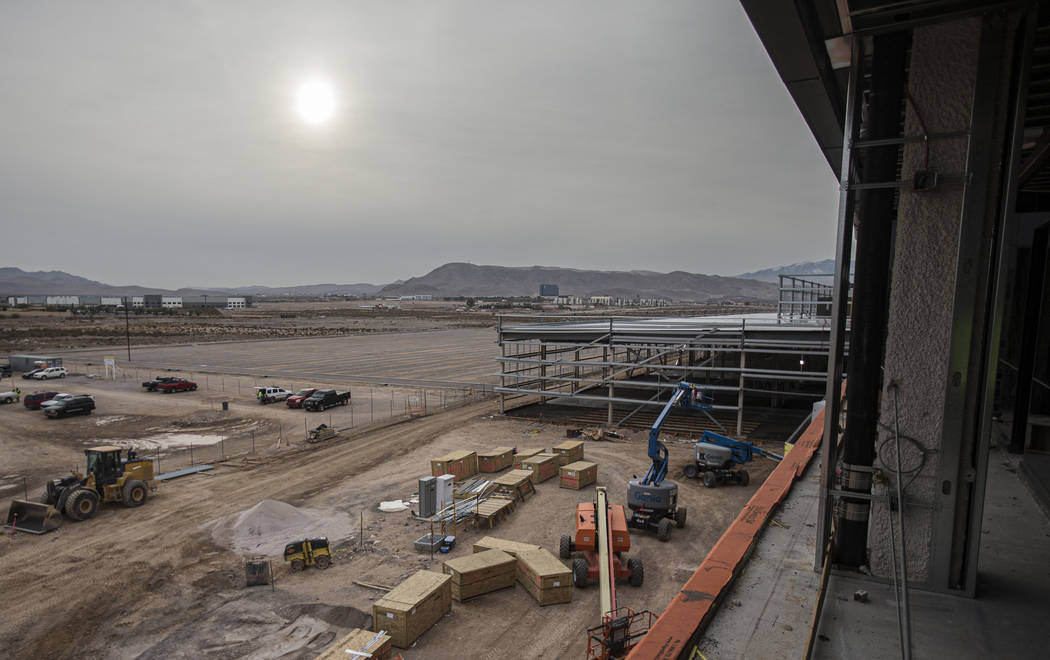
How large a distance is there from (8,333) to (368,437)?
309 ft

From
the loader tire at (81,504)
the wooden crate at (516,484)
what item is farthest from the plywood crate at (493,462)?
the loader tire at (81,504)

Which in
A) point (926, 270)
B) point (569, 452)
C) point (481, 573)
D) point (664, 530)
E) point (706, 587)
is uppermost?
point (926, 270)

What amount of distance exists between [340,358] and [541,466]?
49.2 meters

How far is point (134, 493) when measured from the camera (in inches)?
770

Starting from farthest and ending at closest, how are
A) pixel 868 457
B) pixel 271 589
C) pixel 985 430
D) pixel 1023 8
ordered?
pixel 271 589
pixel 868 457
pixel 985 430
pixel 1023 8

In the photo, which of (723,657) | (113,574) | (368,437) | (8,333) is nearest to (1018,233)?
(723,657)

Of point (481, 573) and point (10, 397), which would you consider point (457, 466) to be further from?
point (10, 397)

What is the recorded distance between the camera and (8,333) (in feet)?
287

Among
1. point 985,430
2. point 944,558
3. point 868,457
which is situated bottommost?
point 944,558

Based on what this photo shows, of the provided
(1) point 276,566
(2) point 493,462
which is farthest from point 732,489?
(1) point 276,566

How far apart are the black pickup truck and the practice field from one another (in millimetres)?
9428

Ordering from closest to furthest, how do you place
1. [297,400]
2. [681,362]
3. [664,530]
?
[664,530], [681,362], [297,400]

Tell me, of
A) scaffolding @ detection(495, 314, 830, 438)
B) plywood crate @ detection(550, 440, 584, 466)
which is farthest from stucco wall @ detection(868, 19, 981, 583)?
scaffolding @ detection(495, 314, 830, 438)

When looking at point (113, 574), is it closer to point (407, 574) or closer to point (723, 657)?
point (407, 574)
